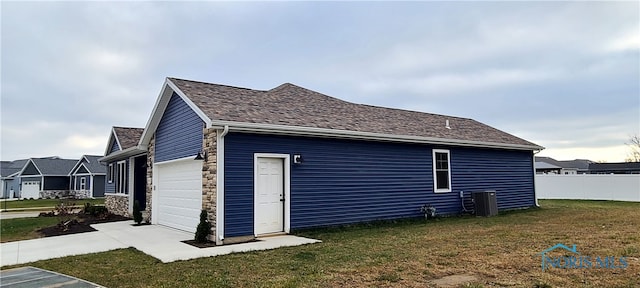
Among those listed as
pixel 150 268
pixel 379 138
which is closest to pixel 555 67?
pixel 379 138

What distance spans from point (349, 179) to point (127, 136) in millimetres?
10635

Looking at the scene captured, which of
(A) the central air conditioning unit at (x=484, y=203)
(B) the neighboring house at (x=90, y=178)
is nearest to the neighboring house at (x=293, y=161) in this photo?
(A) the central air conditioning unit at (x=484, y=203)

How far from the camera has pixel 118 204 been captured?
15.8 m

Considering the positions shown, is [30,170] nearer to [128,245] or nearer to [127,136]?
[127,136]

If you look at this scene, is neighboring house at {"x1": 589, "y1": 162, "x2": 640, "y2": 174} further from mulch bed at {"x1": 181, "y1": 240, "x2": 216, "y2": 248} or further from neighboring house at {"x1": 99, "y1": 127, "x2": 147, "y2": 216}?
mulch bed at {"x1": 181, "y1": 240, "x2": 216, "y2": 248}

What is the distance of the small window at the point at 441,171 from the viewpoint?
12.5 metres

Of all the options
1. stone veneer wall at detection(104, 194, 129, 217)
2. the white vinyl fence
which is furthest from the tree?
stone veneer wall at detection(104, 194, 129, 217)

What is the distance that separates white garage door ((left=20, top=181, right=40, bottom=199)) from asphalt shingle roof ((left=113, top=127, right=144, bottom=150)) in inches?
1146

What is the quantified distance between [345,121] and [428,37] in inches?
170

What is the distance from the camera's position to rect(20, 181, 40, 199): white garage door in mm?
38906

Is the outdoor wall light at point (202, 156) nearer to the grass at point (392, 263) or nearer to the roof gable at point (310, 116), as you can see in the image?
the roof gable at point (310, 116)

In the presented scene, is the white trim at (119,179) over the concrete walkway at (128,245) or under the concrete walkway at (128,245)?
over

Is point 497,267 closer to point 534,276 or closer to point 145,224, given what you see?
point 534,276

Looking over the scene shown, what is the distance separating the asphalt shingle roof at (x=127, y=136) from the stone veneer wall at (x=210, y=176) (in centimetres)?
798
